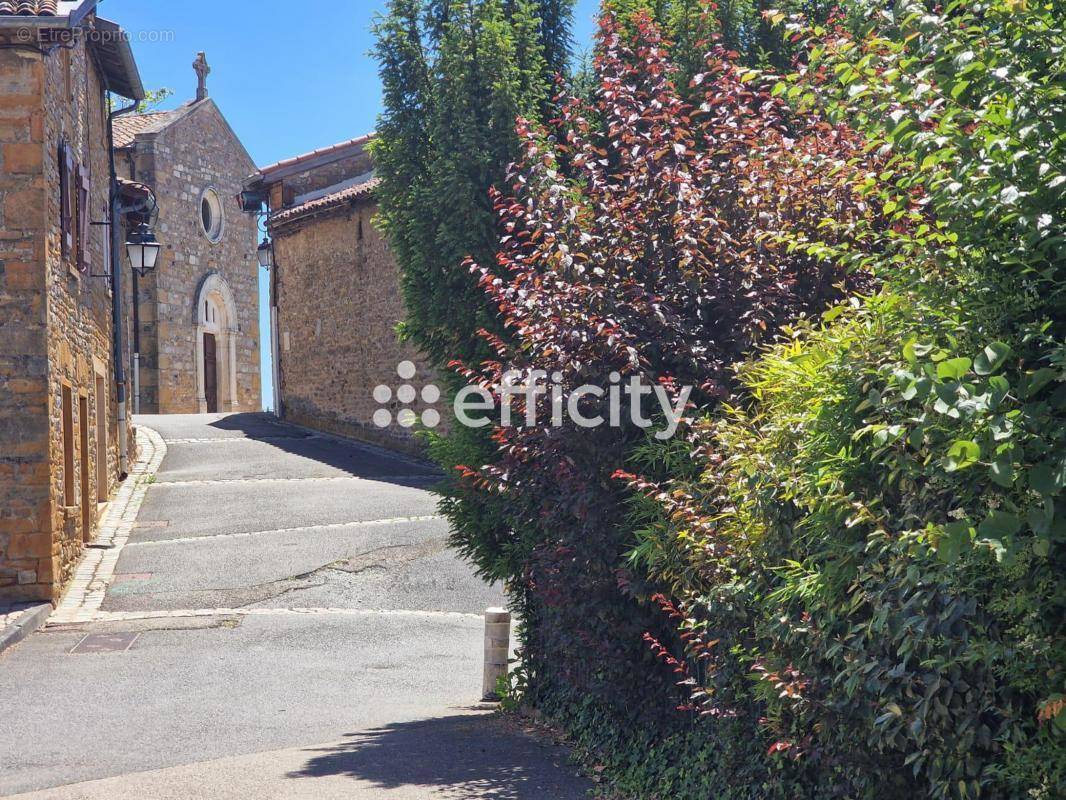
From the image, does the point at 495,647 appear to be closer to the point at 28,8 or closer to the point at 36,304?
the point at 36,304

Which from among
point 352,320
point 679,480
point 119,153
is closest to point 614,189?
point 679,480

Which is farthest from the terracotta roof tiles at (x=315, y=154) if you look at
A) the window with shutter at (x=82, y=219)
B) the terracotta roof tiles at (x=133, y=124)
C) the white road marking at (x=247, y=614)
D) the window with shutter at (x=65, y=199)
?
the white road marking at (x=247, y=614)

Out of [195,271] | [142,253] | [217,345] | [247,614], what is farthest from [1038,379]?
[217,345]

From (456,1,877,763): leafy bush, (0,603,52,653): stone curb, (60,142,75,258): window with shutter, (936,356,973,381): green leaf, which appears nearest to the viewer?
(936,356,973,381): green leaf

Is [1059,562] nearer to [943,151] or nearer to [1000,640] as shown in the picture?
[1000,640]

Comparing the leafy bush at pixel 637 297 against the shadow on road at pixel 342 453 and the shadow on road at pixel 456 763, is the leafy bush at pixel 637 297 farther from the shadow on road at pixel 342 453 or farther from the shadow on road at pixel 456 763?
the shadow on road at pixel 342 453

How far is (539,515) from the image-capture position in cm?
618

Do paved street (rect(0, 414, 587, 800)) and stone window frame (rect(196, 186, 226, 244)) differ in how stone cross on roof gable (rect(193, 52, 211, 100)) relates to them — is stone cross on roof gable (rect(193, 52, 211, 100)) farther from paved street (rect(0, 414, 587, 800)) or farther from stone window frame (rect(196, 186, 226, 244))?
paved street (rect(0, 414, 587, 800))

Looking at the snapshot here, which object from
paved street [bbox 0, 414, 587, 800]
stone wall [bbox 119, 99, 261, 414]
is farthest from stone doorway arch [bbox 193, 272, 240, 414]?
paved street [bbox 0, 414, 587, 800]

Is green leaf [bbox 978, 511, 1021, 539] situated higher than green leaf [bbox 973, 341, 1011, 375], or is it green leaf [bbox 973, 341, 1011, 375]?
green leaf [bbox 973, 341, 1011, 375]

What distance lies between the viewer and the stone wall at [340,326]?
24156 millimetres

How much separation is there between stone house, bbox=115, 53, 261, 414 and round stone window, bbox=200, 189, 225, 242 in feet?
0.10

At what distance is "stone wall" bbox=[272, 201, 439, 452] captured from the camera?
2416 centimetres

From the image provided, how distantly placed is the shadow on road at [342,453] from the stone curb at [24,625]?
8.73m
